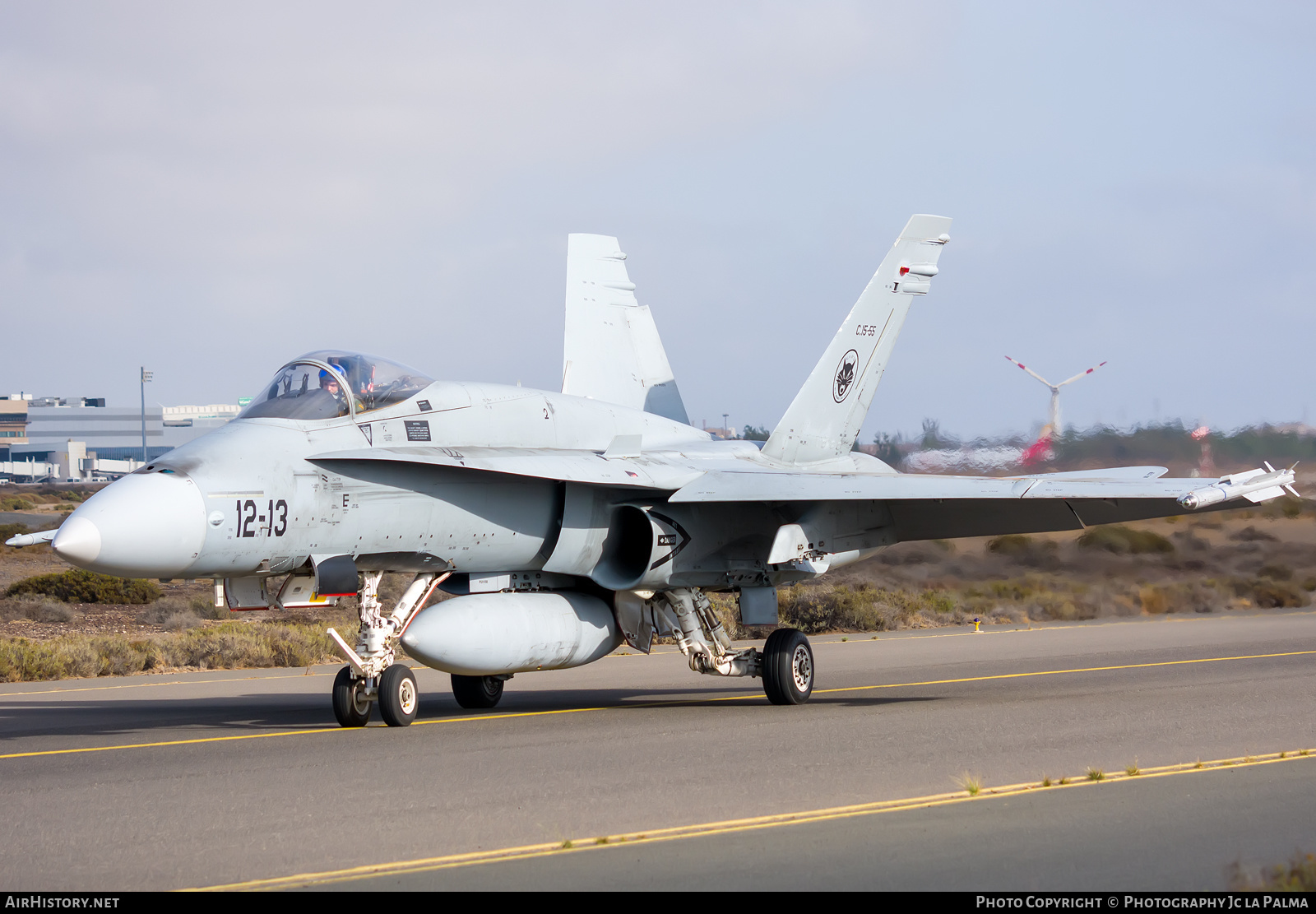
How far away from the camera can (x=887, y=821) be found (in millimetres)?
6820

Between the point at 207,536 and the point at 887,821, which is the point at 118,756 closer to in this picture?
the point at 207,536

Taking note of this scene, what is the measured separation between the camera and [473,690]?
1372 cm

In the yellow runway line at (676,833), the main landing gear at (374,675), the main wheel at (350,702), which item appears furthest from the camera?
the main wheel at (350,702)

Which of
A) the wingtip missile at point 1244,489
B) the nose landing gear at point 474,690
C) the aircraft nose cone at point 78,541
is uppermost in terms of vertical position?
the wingtip missile at point 1244,489

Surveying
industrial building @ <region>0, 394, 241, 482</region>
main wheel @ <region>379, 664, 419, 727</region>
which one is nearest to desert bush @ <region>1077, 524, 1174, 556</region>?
main wheel @ <region>379, 664, 419, 727</region>

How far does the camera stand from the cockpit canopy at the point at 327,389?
11.0 m

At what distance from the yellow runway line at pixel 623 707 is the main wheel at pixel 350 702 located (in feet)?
0.24

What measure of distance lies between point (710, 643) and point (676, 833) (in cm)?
735

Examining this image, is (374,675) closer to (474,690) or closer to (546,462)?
(546,462)

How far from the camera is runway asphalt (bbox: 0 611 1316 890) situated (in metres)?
5.90

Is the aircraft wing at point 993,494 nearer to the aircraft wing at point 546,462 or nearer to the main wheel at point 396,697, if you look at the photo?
the aircraft wing at point 546,462

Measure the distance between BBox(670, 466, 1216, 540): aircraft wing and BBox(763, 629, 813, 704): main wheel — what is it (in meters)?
1.62

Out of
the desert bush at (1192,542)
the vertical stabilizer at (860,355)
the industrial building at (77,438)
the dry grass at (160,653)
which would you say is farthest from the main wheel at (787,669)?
the industrial building at (77,438)

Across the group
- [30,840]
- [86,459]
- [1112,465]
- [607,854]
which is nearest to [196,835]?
[30,840]
